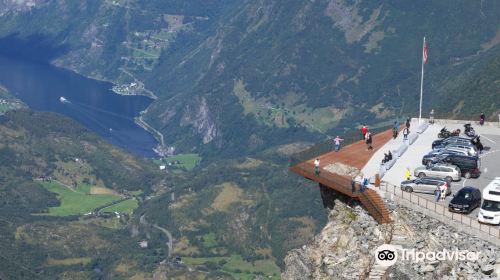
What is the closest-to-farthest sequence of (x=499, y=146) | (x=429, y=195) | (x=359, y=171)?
(x=429, y=195) → (x=359, y=171) → (x=499, y=146)

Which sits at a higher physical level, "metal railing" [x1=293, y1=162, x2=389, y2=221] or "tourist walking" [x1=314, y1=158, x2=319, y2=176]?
"tourist walking" [x1=314, y1=158, x2=319, y2=176]

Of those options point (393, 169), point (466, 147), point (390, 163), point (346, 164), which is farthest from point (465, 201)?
point (466, 147)

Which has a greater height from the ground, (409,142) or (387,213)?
(409,142)

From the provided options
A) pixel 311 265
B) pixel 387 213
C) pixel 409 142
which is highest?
pixel 409 142

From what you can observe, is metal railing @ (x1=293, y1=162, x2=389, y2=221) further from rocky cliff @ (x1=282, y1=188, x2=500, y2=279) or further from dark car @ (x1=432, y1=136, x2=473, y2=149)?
dark car @ (x1=432, y1=136, x2=473, y2=149)

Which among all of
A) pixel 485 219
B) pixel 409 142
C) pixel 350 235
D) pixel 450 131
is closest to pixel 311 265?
pixel 350 235

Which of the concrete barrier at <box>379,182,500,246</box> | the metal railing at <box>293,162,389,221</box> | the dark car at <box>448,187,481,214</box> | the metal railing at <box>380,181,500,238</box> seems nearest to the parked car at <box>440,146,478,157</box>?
the metal railing at <box>380,181,500,238</box>

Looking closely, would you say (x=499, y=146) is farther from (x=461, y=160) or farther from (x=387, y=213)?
(x=387, y=213)

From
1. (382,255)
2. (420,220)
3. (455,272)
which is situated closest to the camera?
(455,272)
